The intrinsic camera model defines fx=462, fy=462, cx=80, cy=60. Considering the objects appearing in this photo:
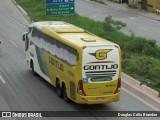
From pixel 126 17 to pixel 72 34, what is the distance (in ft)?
117

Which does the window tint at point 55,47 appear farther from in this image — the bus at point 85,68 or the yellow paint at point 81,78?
the yellow paint at point 81,78

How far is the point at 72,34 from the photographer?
73.8 ft

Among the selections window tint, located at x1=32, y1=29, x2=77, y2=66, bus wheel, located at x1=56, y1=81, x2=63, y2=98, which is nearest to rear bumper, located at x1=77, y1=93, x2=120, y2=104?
window tint, located at x1=32, y1=29, x2=77, y2=66

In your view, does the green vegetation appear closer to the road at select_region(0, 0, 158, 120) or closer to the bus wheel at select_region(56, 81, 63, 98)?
the road at select_region(0, 0, 158, 120)

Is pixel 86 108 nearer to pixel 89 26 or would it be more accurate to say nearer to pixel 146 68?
pixel 146 68

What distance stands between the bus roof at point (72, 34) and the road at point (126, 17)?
16553mm

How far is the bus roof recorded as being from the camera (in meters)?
20.3

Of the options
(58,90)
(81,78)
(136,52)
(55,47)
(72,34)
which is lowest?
(136,52)

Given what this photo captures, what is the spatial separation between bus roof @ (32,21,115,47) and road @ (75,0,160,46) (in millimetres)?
16553

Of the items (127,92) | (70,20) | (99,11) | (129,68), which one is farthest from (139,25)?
(127,92)

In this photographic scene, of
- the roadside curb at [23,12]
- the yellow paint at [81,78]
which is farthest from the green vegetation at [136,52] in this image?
the roadside curb at [23,12]

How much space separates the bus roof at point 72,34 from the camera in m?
20.3

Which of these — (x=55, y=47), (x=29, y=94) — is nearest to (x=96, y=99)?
(x=55, y=47)

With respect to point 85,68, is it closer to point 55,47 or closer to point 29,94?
point 55,47
